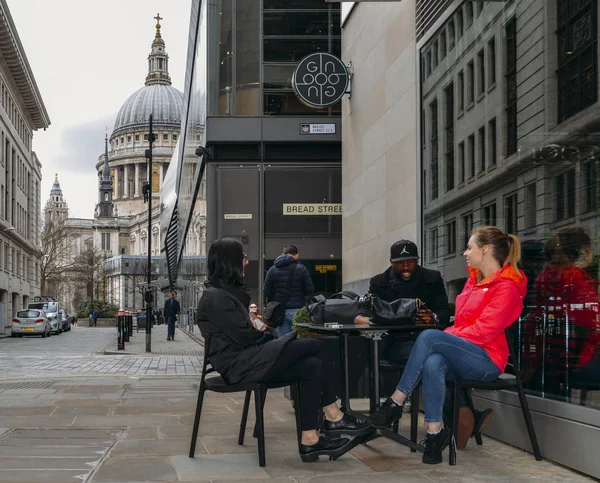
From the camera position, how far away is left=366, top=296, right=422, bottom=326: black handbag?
602 centimetres

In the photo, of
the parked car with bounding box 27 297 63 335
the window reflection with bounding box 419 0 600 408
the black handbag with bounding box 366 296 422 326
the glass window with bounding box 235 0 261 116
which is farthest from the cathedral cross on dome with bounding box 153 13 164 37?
the black handbag with bounding box 366 296 422 326

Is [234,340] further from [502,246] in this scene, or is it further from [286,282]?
[286,282]

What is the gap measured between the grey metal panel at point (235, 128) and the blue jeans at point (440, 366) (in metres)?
17.0

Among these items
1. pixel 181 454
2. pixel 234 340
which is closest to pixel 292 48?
pixel 181 454

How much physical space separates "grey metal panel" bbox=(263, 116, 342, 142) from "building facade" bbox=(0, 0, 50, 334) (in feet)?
98.8

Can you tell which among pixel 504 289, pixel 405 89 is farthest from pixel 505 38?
pixel 405 89

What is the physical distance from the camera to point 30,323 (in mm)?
41438

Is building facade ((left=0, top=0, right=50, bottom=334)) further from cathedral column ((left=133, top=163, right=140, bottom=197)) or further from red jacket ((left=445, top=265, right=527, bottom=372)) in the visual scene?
cathedral column ((left=133, top=163, right=140, bottom=197))

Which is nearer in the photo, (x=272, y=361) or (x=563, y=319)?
(x=272, y=361)

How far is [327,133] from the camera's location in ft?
73.5

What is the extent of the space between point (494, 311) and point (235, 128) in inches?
676

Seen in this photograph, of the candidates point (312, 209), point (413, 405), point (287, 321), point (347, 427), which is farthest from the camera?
point (312, 209)

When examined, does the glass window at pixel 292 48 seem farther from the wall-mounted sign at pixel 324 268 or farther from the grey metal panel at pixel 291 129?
the wall-mounted sign at pixel 324 268

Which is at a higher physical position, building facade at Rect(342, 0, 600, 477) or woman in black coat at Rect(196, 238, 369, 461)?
building facade at Rect(342, 0, 600, 477)
